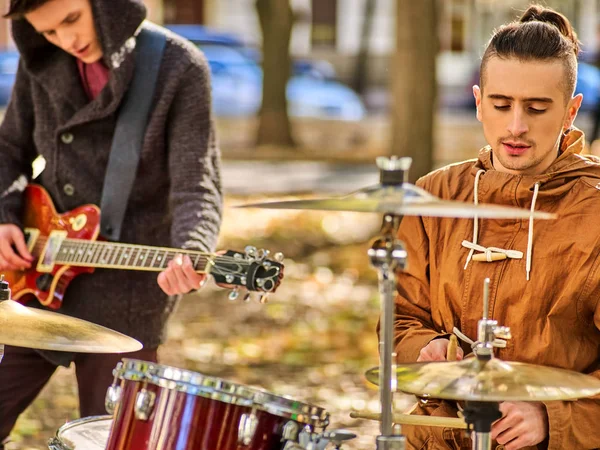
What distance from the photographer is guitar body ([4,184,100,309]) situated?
4211mm

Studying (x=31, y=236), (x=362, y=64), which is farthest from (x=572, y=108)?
(x=362, y=64)

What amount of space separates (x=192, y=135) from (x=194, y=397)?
137 cm

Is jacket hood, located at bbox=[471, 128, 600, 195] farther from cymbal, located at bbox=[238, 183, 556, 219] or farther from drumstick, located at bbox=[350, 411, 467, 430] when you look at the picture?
drumstick, located at bbox=[350, 411, 467, 430]

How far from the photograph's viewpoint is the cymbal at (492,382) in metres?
2.67

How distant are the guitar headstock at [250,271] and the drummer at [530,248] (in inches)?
22.6

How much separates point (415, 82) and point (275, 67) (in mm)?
8628

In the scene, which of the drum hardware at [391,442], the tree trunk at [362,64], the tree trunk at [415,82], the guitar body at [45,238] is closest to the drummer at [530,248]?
the drum hardware at [391,442]

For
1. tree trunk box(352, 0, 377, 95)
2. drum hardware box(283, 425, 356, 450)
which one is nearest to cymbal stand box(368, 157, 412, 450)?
drum hardware box(283, 425, 356, 450)

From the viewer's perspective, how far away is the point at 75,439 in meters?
3.44

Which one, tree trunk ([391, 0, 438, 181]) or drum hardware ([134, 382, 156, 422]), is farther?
tree trunk ([391, 0, 438, 181])

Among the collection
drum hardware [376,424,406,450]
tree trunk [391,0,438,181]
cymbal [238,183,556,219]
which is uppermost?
tree trunk [391,0,438,181]

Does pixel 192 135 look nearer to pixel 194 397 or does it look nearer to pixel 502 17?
pixel 194 397

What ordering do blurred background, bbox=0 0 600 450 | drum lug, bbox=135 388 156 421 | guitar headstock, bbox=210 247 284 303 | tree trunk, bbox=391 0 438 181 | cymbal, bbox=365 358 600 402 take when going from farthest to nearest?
tree trunk, bbox=391 0 438 181
blurred background, bbox=0 0 600 450
guitar headstock, bbox=210 247 284 303
drum lug, bbox=135 388 156 421
cymbal, bbox=365 358 600 402

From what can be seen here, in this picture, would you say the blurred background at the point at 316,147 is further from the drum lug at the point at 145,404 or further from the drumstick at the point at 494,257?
the drum lug at the point at 145,404
